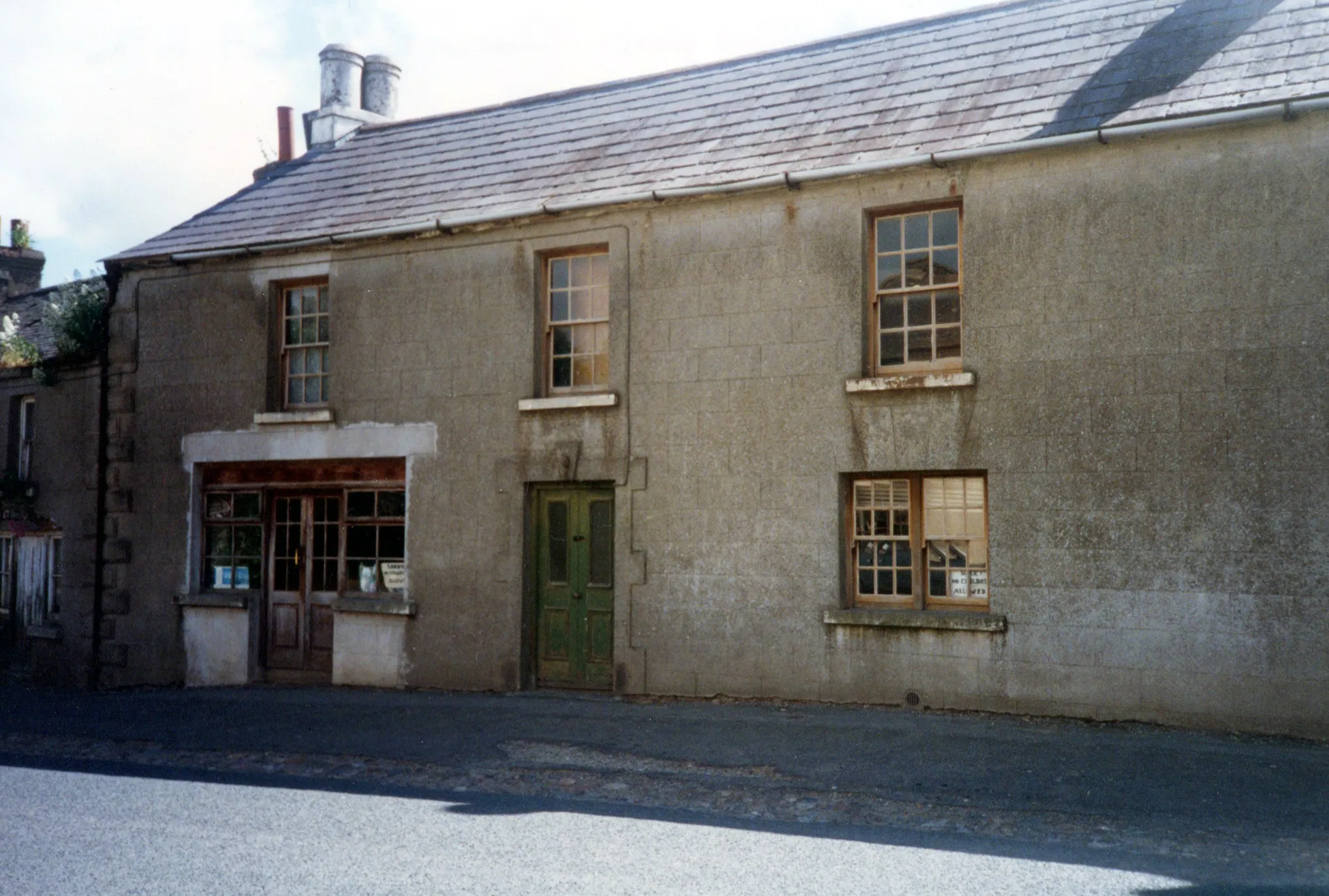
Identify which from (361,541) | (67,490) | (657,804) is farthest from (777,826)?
(67,490)

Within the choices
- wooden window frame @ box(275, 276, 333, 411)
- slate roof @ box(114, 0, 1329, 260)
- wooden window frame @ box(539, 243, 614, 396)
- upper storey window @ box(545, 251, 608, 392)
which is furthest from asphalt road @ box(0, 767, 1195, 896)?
wooden window frame @ box(275, 276, 333, 411)

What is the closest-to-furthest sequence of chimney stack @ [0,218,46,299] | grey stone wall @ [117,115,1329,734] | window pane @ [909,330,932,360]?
grey stone wall @ [117,115,1329,734] < window pane @ [909,330,932,360] < chimney stack @ [0,218,46,299]

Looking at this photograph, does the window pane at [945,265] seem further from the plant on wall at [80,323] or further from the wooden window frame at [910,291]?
the plant on wall at [80,323]

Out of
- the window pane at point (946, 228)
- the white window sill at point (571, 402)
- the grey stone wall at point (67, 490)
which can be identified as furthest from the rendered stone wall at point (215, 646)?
the window pane at point (946, 228)

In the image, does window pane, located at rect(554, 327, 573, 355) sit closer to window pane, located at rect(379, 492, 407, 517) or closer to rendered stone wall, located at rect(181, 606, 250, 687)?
window pane, located at rect(379, 492, 407, 517)

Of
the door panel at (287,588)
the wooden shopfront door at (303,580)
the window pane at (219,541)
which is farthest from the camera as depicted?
the window pane at (219,541)

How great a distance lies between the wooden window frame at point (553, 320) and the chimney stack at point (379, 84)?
25.0ft

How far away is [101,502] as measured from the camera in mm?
17219

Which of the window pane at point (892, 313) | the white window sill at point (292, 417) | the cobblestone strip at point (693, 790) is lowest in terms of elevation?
the cobblestone strip at point (693, 790)

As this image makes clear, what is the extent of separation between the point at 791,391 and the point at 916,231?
82.0 inches

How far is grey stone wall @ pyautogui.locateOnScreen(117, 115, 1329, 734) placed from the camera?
410 inches

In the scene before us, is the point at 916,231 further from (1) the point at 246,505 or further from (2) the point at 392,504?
(1) the point at 246,505

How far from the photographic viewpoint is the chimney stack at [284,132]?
797 inches

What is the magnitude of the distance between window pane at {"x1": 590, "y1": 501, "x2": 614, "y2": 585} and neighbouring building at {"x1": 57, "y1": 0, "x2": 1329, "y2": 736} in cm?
4
